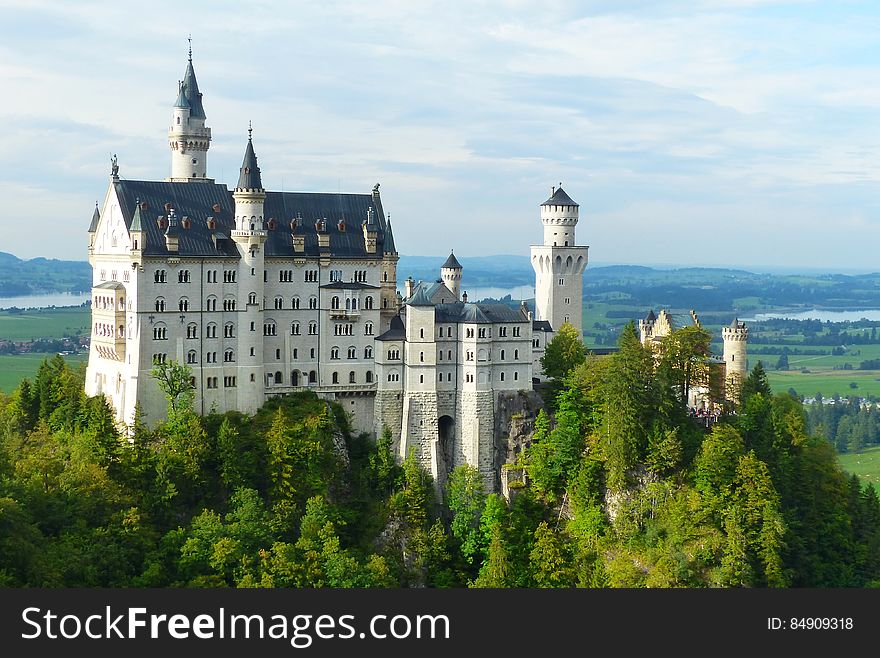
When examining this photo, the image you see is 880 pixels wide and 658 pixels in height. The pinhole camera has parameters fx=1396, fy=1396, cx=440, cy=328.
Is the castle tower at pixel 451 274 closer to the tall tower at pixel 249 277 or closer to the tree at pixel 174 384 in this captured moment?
the tall tower at pixel 249 277

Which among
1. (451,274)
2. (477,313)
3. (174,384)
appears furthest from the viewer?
(451,274)

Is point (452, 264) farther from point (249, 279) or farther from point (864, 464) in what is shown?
point (864, 464)

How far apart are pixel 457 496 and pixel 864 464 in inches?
4099

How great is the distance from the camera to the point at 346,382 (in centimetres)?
10050

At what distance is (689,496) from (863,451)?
116 metres

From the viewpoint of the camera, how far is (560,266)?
359 ft

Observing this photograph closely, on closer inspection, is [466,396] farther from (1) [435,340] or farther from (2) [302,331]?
(2) [302,331]

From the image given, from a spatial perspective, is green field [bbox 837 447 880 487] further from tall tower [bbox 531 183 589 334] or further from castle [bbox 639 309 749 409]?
tall tower [bbox 531 183 589 334]

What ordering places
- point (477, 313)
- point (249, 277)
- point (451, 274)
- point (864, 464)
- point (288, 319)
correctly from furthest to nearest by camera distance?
point (864, 464) < point (451, 274) < point (288, 319) < point (477, 313) < point (249, 277)

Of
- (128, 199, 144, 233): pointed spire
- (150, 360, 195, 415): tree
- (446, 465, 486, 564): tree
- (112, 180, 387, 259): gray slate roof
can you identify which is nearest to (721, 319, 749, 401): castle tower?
(446, 465, 486, 564): tree

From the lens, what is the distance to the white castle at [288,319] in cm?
9469

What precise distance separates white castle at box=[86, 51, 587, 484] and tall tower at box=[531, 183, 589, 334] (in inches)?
217

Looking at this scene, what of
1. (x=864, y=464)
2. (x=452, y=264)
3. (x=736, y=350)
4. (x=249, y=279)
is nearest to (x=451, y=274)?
(x=452, y=264)

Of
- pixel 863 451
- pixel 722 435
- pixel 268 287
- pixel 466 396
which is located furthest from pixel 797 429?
pixel 863 451
